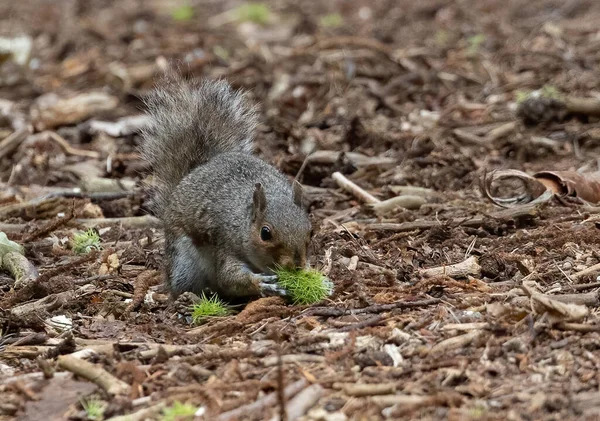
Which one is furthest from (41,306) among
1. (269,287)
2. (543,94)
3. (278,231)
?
(543,94)

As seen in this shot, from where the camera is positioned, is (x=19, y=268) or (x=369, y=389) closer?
(x=369, y=389)

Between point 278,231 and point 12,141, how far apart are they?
398 cm

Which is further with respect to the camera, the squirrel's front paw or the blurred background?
the blurred background

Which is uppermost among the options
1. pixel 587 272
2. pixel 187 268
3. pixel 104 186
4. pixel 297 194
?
pixel 297 194

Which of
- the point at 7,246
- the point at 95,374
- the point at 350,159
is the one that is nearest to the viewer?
the point at 95,374

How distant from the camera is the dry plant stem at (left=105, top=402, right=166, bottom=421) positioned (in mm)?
3256

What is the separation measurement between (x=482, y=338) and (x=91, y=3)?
10.6 meters

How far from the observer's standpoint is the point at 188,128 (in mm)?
5387

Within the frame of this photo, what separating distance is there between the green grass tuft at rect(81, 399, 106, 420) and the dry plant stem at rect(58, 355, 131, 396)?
7cm

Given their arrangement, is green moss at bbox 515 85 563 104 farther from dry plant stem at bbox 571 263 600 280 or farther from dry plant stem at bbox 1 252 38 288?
dry plant stem at bbox 1 252 38 288

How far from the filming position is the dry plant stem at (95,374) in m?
3.53

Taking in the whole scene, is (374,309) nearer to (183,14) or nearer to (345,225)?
(345,225)

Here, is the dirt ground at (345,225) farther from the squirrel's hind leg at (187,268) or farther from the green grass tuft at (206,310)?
the squirrel's hind leg at (187,268)

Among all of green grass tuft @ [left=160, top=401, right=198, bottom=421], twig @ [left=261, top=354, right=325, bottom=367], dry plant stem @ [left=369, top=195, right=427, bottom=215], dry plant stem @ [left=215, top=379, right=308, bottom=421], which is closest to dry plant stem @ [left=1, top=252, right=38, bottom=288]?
twig @ [left=261, top=354, right=325, bottom=367]
